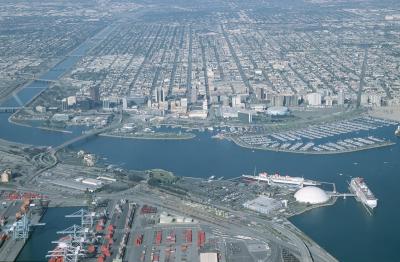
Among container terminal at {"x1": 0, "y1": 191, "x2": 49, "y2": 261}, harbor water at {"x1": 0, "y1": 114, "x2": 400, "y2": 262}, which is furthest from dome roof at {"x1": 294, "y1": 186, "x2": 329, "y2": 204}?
container terminal at {"x1": 0, "y1": 191, "x2": 49, "y2": 261}

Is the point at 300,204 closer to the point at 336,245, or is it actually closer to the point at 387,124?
the point at 336,245

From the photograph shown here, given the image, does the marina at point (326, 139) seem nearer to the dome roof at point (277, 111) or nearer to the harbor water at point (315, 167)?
the harbor water at point (315, 167)

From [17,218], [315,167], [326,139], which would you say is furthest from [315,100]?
[17,218]

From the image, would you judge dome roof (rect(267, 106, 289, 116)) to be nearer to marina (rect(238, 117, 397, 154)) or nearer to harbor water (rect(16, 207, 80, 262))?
marina (rect(238, 117, 397, 154))

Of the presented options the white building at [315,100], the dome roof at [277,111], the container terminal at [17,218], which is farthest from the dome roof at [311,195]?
the white building at [315,100]

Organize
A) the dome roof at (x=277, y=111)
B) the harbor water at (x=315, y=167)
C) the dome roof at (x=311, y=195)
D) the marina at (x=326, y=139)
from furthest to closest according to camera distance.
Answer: the dome roof at (x=277, y=111)
the marina at (x=326, y=139)
the dome roof at (x=311, y=195)
the harbor water at (x=315, y=167)

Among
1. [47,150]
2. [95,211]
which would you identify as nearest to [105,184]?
[95,211]

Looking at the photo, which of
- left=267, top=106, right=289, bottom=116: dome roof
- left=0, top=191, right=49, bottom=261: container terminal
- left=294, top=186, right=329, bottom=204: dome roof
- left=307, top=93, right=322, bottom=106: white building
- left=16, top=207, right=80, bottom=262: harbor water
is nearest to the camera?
left=16, top=207, right=80, bottom=262: harbor water

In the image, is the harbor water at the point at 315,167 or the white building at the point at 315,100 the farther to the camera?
the white building at the point at 315,100
